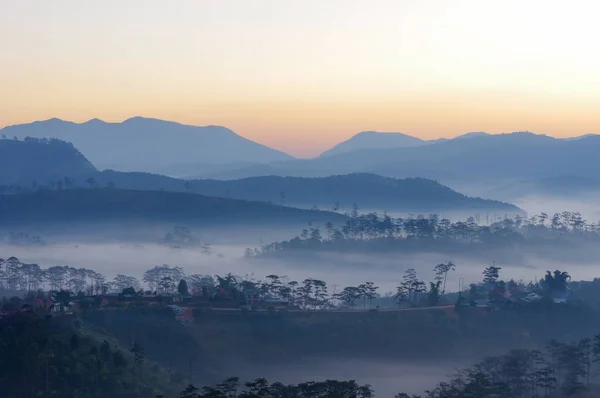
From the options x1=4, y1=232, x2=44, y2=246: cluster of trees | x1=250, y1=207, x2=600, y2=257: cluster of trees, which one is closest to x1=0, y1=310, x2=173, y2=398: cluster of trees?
x1=250, y1=207, x2=600, y2=257: cluster of trees

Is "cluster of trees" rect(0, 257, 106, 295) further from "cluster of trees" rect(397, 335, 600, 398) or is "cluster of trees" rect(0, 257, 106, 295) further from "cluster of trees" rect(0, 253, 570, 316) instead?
"cluster of trees" rect(397, 335, 600, 398)

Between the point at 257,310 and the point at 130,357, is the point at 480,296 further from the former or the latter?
the point at 130,357

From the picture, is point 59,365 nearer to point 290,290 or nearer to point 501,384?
point 501,384

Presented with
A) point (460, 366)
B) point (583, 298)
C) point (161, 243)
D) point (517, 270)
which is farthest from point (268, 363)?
point (161, 243)

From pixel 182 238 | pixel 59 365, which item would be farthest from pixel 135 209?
pixel 59 365

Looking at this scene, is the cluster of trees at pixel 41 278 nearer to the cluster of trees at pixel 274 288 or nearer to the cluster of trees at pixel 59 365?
the cluster of trees at pixel 274 288

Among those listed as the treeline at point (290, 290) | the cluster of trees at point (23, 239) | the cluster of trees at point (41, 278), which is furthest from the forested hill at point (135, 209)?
the treeline at point (290, 290)

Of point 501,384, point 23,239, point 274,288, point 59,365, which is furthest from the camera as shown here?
point 23,239

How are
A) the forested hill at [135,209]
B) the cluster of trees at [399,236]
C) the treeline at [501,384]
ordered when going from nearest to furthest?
the treeline at [501,384] < the cluster of trees at [399,236] < the forested hill at [135,209]
